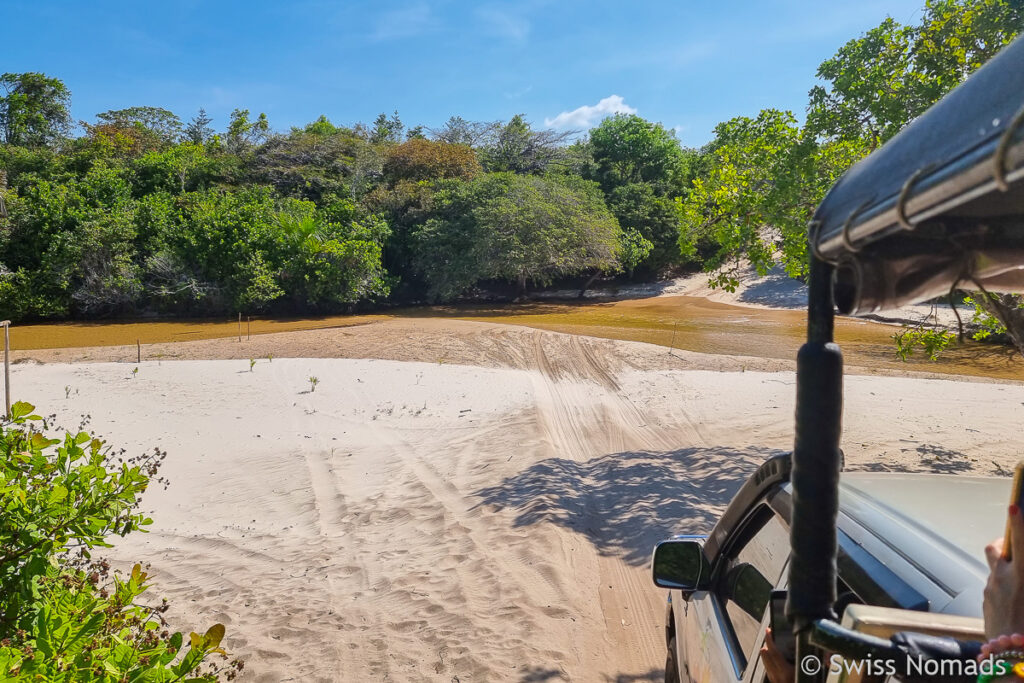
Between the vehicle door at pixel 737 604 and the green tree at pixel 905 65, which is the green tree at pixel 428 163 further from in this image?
the vehicle door at pixel 737 604

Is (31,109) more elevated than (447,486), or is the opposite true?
(31,109)

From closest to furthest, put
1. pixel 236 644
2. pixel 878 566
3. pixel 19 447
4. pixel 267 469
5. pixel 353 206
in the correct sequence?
pixel 878 566 < pixel 19 447 < pixel 236 644 < pixel 267 469 < pixel 353 206

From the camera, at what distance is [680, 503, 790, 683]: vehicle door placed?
1936 millimetres

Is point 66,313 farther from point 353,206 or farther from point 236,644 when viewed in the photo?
point 236,644

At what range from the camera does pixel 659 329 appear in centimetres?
2100

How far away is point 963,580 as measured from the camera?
135 cm

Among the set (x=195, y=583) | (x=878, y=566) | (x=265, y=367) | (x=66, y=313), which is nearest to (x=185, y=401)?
(x=265, y=367)

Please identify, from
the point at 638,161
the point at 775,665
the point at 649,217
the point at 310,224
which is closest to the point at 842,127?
the point at 775,665

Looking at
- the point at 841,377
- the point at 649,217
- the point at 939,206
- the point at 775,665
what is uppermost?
the point at 649,217

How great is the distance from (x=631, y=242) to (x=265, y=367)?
20.6 meters

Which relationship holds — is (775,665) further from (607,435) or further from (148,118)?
(148,118)

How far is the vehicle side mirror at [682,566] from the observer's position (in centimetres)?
238

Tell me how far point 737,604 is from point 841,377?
1.27 meters

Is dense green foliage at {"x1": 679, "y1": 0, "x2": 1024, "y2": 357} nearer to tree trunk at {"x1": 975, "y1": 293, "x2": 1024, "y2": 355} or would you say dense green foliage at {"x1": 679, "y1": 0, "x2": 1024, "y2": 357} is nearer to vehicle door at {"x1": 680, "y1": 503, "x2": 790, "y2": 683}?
tree trunk at {"x1": 975, "y1": 293, "x2": 1024, "y2": 355}
